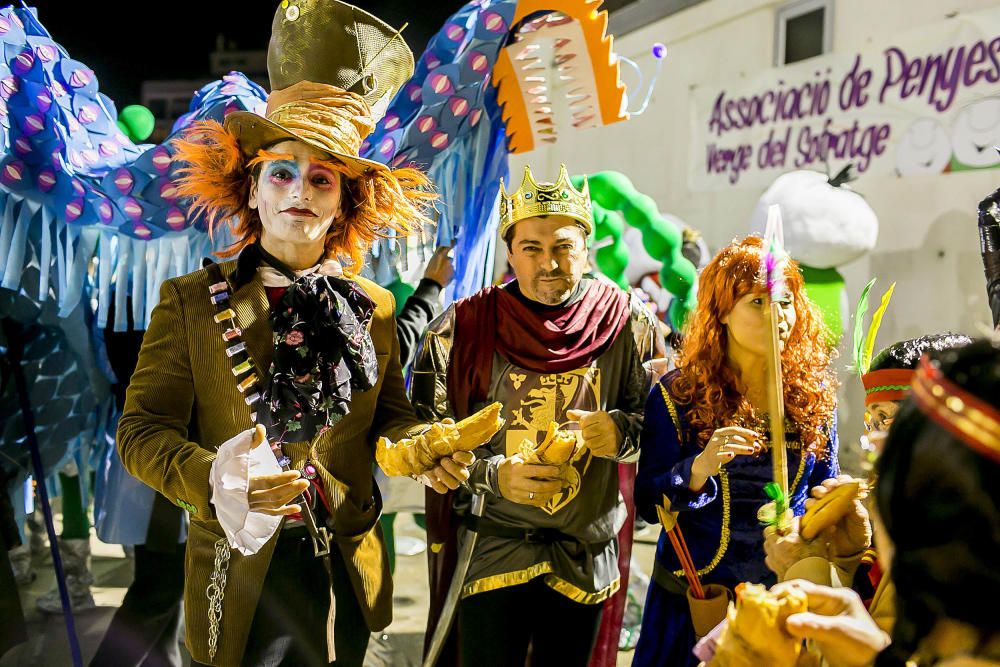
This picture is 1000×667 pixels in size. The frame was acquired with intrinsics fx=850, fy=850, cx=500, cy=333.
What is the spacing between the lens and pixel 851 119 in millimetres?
6273

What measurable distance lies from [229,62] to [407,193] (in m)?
5.00

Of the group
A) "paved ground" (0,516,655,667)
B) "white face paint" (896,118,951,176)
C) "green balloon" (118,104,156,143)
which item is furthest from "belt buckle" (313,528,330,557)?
"white face paint" (896,118,951,176)

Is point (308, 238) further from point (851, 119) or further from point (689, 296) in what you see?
point (851, 119)

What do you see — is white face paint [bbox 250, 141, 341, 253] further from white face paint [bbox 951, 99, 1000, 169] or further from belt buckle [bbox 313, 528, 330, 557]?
white face paint [bbox 951, 99, 1000, 169]

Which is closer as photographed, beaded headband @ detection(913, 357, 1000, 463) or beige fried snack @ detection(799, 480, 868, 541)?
beaded headband @ detection(913, 357, 1000, 463)

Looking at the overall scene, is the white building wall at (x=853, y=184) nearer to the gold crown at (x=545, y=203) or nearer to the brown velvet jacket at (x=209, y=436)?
the gold crown at (x=545, y=203)

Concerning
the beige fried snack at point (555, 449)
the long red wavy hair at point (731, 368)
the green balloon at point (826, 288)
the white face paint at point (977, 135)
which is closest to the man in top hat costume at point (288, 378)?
the beige fried snack at point (555, 449)

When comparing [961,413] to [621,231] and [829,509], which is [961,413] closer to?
[829,509]

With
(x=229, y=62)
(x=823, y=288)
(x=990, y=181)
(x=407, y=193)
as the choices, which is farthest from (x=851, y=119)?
(x=407, y=193)

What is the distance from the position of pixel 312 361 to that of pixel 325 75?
2.36 ft

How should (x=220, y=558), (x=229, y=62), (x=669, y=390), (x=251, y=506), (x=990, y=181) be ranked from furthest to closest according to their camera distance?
(x=229, y=62) → (x=990, y=181) → (x=669, y=390) → (x=220, y=558) → (x=251, y=506)

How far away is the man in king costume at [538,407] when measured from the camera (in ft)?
7.21

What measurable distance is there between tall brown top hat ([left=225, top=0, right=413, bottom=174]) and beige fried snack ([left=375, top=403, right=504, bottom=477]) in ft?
2.13

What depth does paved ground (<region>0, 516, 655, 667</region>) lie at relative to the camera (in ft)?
11.1
